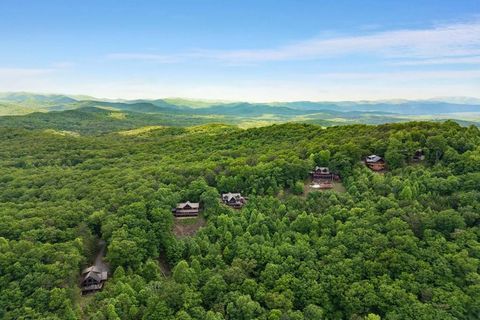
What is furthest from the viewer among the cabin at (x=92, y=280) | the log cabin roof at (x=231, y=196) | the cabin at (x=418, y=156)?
the cabin at (x=418, y=156)

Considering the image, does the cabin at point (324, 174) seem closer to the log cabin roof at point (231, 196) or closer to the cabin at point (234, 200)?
the cabin at point (234, 200)

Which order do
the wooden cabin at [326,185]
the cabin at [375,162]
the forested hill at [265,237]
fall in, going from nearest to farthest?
the forested hill at [265,237] < the wooden cabin at [326,185] < the cabin at [375,162]

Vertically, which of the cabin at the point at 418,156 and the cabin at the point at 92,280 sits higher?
the cabin at the point at 418,156

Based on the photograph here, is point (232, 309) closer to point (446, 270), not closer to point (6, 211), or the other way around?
point (446, 270)

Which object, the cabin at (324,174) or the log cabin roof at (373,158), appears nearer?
the cabin at (324,174)

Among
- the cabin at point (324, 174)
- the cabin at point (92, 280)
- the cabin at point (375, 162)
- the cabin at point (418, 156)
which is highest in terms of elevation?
the cabin at point (418, 156)

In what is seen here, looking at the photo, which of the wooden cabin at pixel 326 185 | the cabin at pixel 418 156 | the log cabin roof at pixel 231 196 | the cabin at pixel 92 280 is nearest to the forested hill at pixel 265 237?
the cabin at pixel 418 156
